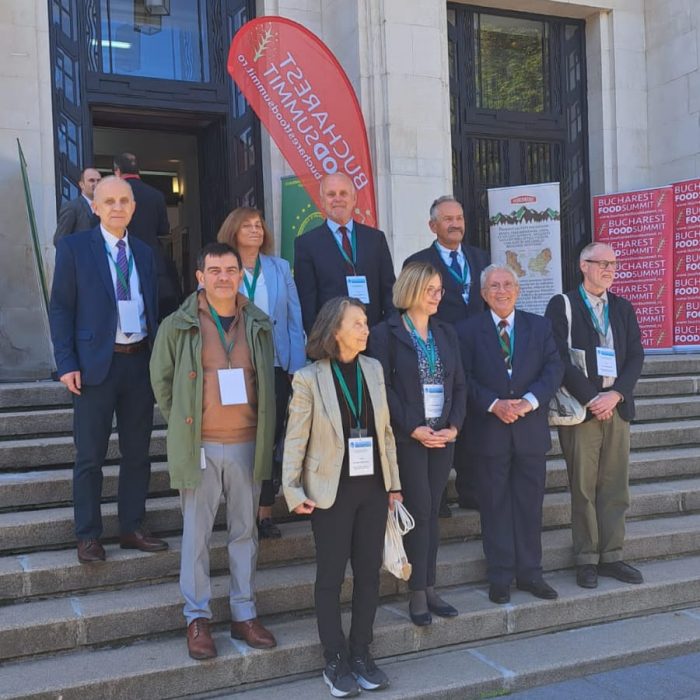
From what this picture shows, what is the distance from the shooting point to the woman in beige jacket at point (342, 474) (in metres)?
3.54

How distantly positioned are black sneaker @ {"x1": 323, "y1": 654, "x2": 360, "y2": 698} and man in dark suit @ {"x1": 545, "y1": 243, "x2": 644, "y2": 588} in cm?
169

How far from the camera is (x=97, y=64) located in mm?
7852

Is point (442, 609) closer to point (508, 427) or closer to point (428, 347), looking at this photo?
point (508, 427)

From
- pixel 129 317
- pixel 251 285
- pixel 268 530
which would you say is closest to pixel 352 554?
pixel 268 530

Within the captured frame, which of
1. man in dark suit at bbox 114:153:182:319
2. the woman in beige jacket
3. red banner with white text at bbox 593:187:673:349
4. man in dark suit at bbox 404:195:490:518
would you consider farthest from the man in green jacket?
red banner with white text at bbox 593:187:673:349

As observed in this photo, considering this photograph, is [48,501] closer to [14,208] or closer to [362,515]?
[362,515]

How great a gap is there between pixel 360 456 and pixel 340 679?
0.97 metres

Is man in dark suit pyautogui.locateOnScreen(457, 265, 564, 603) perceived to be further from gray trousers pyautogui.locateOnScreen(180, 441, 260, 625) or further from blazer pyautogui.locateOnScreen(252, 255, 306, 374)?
gray trousers pyautogui.locateOnScreen(180, 441, 260, 625)

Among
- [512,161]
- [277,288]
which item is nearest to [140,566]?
[277,288]

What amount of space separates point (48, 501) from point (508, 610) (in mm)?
2583

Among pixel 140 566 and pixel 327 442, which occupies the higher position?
pixel 327 442

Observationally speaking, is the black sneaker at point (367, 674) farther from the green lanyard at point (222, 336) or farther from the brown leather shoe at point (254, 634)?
the green lanyard at point (222, 336)

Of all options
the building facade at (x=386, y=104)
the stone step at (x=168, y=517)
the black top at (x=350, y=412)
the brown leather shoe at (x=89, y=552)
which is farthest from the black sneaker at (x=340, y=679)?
the building facade at (x=386, y=104)

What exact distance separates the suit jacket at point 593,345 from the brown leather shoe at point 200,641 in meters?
2.35
